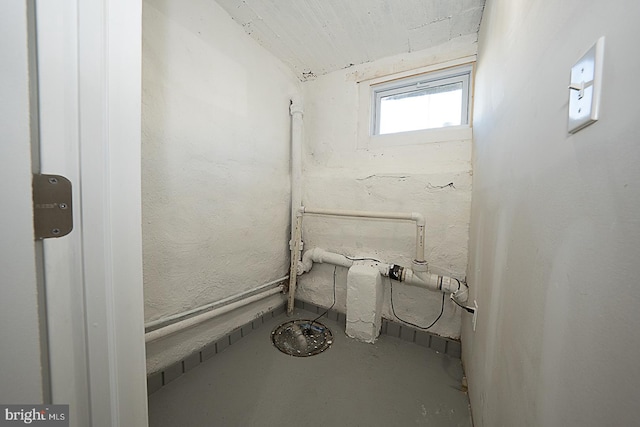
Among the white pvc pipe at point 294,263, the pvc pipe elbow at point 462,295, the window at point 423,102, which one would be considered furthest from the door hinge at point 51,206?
the window at point 423,102

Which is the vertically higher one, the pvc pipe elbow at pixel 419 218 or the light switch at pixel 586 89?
the light switch at pixel 586 89

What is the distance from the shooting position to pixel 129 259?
19.3 inches

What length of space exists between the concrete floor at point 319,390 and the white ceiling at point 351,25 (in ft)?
7.12

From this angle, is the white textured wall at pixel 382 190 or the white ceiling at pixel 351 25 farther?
the white textured wall at pixel 382 190

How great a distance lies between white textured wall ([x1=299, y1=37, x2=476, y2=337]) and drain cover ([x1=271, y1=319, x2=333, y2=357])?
9.6 inches

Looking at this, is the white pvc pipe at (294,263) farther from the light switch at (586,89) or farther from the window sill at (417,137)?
the light switch at (586,89)

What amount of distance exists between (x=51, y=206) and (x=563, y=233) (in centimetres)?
94

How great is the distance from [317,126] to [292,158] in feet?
1.23

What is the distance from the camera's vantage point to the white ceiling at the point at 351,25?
1.26 m

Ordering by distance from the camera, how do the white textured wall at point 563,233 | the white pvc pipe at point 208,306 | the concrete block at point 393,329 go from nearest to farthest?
the white textured wall at point 563,233, the white pvc pipe at point 208,306, the concrete block at point 393,329

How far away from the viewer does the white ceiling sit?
126cm

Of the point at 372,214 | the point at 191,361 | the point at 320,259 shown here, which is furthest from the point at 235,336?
the point at 372,214

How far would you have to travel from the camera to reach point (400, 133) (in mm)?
1684

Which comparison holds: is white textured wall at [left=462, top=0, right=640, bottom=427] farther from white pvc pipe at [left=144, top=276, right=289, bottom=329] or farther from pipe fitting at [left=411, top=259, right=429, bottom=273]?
white pvc pipe at [left=144, top=276, right=289, bottom=329]
